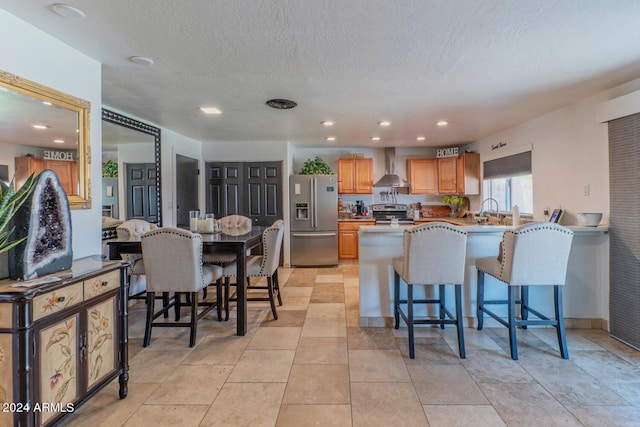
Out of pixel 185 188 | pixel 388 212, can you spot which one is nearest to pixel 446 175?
pixel 388 212

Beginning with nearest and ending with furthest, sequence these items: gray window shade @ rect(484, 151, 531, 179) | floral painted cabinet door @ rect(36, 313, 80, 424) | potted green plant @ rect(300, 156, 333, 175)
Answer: floral painted cabinet door @ rect(36, 313, 80, 424), gray window shade @ rect(484, 151, 531, 179), potted green plant @ rect(300, 156, 333, 175)

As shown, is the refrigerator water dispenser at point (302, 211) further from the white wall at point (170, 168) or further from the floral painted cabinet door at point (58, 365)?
the floral painted cabinet door at point (58, 365)

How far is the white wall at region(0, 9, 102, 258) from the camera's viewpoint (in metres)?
1.84

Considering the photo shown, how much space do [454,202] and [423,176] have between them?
0.81m

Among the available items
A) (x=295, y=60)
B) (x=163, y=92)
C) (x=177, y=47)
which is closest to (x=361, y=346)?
(x=295, y=60)

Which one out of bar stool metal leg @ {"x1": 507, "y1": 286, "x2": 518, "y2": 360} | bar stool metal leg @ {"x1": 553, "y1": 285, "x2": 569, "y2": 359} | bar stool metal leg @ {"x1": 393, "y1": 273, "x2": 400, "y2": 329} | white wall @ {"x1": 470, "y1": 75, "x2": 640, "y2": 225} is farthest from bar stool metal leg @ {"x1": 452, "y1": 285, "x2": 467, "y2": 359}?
white wall @ {"x1": 470, "y1": 75, "x2": 640, "y2": 225}

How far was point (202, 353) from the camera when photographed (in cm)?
268

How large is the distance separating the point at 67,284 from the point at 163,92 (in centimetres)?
213

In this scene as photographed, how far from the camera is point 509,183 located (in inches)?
200

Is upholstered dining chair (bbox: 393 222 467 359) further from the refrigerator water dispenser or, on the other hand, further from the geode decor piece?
the refrigerator water dispenser

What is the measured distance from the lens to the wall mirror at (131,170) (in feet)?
11.5

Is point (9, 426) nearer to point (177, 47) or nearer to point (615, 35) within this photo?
point (177, 47)

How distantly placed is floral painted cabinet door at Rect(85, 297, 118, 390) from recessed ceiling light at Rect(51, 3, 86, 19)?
5.29ft

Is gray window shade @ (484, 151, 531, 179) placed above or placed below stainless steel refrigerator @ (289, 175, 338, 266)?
above
